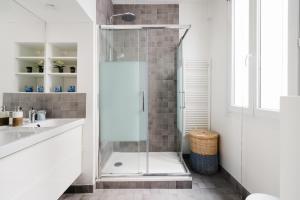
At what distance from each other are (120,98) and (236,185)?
1.83 meters

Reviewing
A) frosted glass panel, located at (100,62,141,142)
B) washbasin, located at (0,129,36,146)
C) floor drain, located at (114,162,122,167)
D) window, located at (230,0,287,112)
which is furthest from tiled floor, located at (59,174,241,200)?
washbasin, located at (0,129,36,146)

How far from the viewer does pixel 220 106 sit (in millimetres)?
2871

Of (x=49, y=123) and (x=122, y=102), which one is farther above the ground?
(x=122, y=102)

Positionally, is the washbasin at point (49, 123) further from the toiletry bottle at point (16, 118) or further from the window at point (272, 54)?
the window at point (272, 54)

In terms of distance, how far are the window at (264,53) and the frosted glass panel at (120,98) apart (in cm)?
131

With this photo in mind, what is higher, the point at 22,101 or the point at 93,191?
the point at 22,101

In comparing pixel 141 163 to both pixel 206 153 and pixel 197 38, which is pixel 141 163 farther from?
pixel 197 38

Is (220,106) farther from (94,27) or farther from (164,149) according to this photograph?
(94,27)

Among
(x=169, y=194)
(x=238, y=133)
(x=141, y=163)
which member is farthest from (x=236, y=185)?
(x=141, y=163)

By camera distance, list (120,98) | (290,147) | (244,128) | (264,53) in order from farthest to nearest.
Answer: (120,98) < (244,128) < (264,53) < (290,147)

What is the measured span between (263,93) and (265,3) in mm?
906

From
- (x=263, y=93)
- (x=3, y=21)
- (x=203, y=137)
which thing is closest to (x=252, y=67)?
(x=263, y=93)

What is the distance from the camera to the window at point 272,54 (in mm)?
1622

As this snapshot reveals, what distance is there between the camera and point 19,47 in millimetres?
1893
